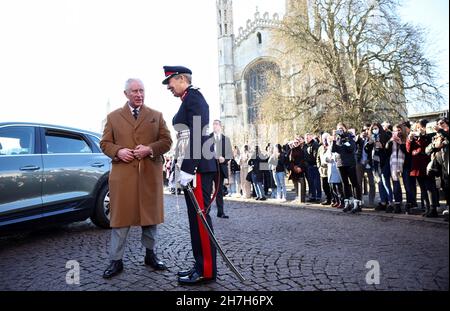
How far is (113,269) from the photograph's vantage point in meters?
3.58

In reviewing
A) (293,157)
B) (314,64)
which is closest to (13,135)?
(293,157)

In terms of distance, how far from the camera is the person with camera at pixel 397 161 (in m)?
7.04

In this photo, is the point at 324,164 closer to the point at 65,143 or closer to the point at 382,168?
the point at 382,168

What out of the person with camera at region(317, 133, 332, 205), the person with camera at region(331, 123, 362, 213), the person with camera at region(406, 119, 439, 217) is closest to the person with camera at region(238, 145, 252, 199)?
the person with camera at region(317, 133, 332, 205)

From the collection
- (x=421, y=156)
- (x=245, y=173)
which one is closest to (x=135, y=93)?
(x=421, y=156)

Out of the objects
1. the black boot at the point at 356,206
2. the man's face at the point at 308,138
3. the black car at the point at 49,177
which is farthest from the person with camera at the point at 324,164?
the black car at the point at 49,177

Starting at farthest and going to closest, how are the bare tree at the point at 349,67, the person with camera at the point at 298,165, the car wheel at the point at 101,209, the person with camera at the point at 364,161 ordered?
1. the bare tree at the point at 349,67
2. the person with camera at the point at 298,165
3. the person with camera at the point at 364,161
4. the car wheel at the point at 101,209

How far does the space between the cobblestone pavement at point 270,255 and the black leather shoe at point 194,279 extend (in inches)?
2.8

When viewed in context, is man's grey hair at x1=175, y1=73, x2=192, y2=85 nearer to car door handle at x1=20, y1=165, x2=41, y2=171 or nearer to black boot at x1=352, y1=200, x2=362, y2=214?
car door handle at x1=20, y1=165, x2=41, y2=171

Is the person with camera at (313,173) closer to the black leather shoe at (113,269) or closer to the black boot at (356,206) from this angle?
the black boot at (356,206)

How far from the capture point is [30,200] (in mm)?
4848

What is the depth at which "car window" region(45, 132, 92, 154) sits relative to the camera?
18.1 ft

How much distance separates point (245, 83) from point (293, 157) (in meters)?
39.9

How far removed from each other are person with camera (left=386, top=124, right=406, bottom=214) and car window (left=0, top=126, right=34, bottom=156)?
23.1ft
